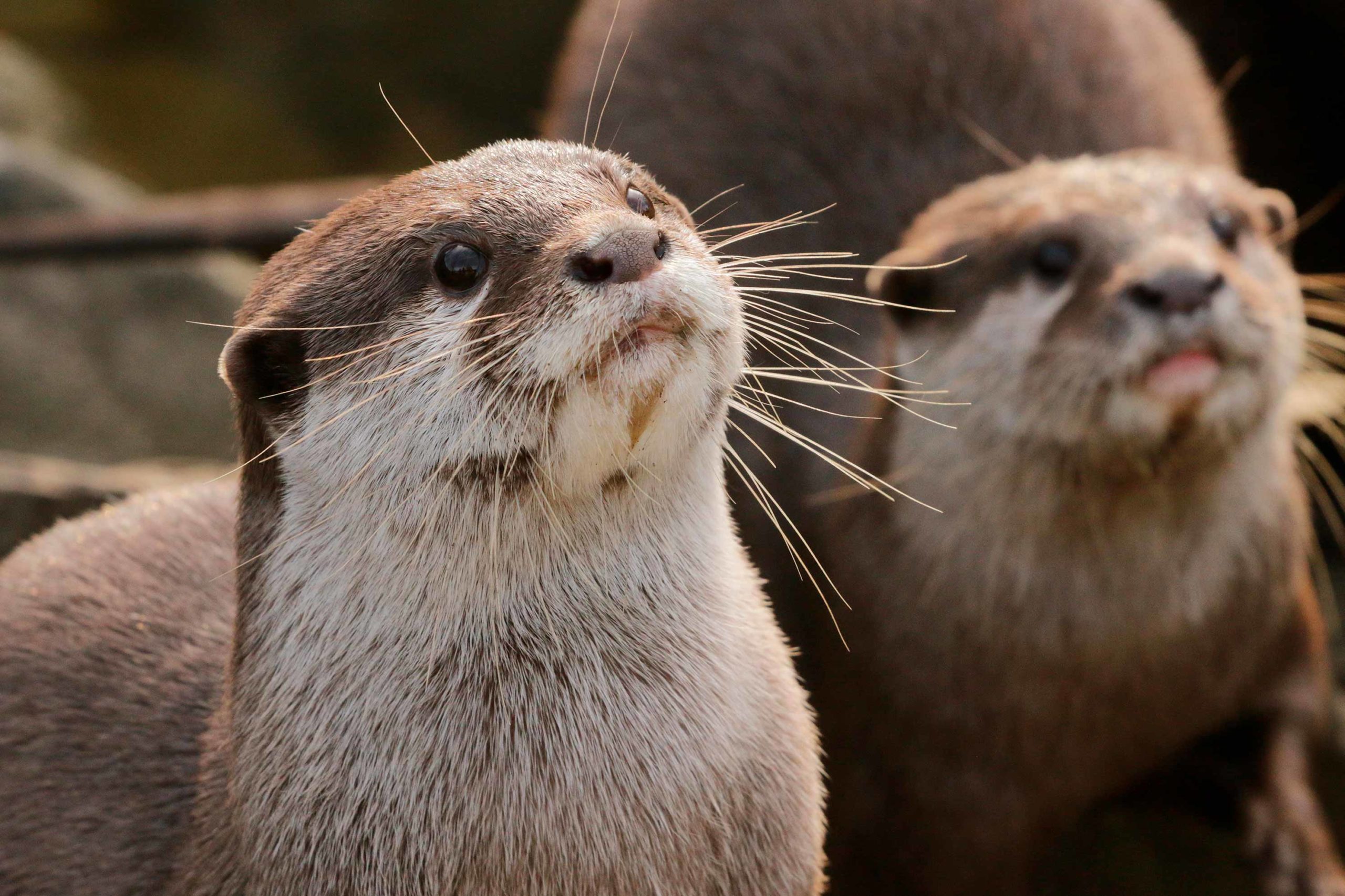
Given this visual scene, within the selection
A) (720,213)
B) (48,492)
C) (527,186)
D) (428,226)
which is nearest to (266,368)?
(428,226)

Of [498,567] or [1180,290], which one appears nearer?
[498,567]

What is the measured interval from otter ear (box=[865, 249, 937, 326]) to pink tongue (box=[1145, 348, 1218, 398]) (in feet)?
1.51

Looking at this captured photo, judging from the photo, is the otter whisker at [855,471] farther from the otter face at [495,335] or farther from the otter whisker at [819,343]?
the otter face at [495,335]

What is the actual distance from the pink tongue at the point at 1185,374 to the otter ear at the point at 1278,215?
489mm

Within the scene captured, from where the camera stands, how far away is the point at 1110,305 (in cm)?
247

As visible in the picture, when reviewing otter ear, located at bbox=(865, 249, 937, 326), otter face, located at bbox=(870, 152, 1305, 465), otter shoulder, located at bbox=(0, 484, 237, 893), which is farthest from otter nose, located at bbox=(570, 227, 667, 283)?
otter ear, located at bbox=(865, 249, 937, 326)

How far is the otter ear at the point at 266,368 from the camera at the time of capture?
65.7 inches

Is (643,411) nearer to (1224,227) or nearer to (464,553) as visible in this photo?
(464,553)

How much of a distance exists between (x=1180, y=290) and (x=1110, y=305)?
0.36ft

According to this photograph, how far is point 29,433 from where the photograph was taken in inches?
161

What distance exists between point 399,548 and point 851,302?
1840 millimetres

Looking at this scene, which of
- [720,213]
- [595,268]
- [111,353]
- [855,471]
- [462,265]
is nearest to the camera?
[595,268]

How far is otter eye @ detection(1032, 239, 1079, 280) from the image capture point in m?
2.63

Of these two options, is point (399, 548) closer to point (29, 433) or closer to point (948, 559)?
point (948, 559)
